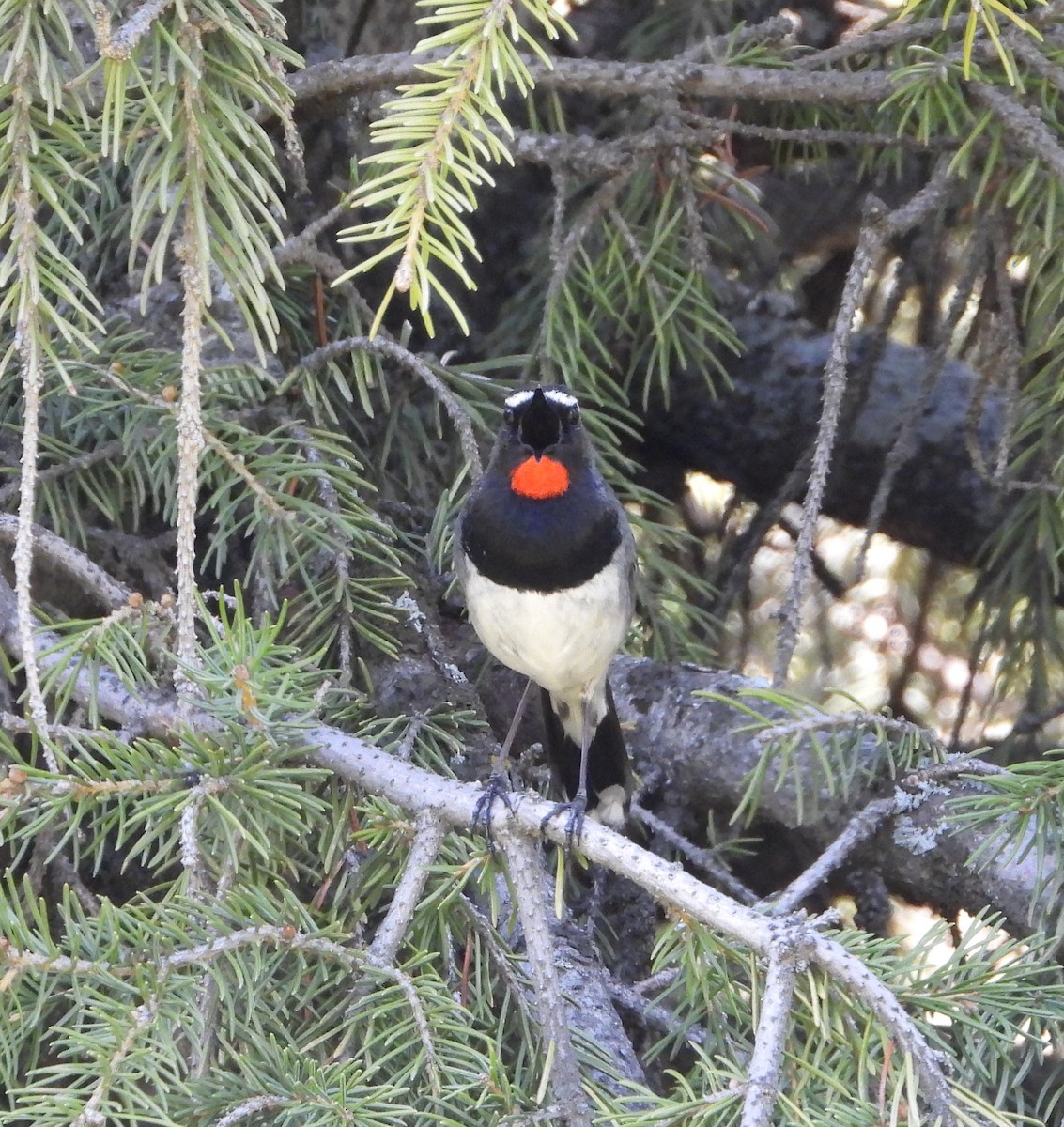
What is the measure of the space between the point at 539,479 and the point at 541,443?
10cm

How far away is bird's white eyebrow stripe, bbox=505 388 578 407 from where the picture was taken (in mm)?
2439

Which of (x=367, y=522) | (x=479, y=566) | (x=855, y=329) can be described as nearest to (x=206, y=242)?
(x=367, y=522)

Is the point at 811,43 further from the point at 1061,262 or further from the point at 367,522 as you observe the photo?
the point at 367,522

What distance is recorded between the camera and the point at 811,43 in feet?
10.7

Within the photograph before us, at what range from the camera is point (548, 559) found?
2.73m

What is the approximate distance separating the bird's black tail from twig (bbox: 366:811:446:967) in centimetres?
89

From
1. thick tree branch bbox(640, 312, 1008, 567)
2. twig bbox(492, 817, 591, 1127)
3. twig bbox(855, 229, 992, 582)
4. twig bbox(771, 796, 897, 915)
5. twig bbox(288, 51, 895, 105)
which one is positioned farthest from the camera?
thick tree branch bbox(640, 312, 1008, 567)

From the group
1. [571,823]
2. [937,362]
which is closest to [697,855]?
[571,823]

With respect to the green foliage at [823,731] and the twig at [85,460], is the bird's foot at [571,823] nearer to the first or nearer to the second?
the green foliage at [823,731]

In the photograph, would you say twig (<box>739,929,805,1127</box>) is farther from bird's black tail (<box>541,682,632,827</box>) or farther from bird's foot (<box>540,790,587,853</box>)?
bird's black tail (<box>541,682,632,827</box>)

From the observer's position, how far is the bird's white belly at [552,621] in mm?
2607

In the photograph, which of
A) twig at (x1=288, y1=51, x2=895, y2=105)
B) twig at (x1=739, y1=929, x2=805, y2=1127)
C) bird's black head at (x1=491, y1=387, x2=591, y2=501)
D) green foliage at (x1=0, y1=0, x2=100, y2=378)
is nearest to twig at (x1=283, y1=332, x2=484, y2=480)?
bird's black head at (x1=491, y1=387, x2=591, y2=501)

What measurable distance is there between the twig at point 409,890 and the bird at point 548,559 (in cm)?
81

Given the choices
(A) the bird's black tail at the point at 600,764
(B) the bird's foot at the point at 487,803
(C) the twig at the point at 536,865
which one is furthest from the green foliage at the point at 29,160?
(A) the bird's black tail at the point at 600,764
